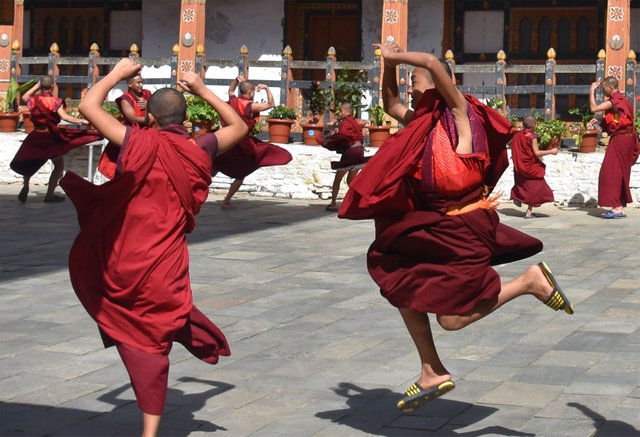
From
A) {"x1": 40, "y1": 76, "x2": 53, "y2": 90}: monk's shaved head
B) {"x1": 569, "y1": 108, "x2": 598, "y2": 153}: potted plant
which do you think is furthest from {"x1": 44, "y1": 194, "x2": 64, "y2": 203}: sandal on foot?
{"x1": 569, "y1": 108, "x2": 598, "y2": 153}: potted plant

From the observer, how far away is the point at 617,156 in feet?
46.8

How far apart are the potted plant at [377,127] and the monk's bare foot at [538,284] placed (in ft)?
35.1

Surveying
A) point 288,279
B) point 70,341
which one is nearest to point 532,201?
point 288,279

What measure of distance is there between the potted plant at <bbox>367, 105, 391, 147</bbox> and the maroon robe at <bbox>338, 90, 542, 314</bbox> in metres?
10.7

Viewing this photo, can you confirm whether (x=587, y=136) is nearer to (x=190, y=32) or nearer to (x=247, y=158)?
(x=247, y=158)

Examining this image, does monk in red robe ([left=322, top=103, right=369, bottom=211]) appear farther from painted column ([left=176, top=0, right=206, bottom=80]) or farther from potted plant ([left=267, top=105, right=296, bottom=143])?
painted column ([left=176, top=0, right=206, bottom=80])

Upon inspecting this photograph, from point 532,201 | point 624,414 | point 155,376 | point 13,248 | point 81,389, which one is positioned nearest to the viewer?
point 155,376

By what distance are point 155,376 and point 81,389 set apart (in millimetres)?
Answer: 1176

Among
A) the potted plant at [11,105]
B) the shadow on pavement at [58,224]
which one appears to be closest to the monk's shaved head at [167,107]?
the shadow on pavement at [58,224]

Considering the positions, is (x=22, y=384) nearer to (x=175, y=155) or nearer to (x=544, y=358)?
(x=175, y=155)

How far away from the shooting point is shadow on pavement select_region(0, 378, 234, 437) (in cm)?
526

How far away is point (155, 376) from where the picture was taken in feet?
16.1

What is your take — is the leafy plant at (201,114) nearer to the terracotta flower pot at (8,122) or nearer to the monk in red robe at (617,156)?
the terracotta flower pot at (8,122)

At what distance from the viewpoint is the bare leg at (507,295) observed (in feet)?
17.8
